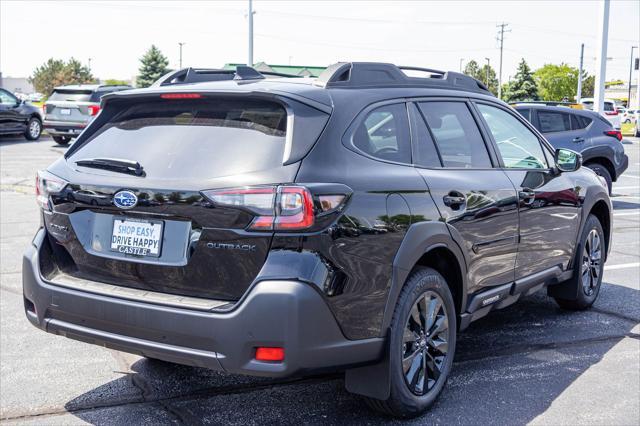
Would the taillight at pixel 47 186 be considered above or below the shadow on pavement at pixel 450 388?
above

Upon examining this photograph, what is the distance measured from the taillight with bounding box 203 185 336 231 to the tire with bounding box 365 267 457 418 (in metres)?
0.80

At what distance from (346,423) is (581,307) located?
306 centimetres

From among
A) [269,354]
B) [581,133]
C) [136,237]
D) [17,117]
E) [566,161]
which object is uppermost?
[17,117]

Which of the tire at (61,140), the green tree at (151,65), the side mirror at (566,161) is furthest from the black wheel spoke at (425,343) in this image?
the green tree at (151,65)

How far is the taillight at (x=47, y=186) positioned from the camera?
3.85 meters

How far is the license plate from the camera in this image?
347 cm

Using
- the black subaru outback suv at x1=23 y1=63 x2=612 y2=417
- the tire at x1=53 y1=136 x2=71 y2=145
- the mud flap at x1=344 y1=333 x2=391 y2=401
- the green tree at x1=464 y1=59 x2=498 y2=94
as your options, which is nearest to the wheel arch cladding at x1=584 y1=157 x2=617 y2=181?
the black subaru outback suv at x1=23 y1=63 x2=612 y2=417

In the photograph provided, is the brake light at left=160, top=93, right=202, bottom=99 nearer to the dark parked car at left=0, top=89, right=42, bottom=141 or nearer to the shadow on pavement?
the shadow on pavement

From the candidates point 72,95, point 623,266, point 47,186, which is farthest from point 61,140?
point 47,186

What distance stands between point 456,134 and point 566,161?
1.50 meters

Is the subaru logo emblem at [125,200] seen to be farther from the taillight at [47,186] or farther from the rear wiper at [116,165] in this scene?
the taillight at [47,186]

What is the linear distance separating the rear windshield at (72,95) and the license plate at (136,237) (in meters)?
19.4

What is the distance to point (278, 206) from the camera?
3.25 meters

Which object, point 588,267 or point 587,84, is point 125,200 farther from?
point 587,84
